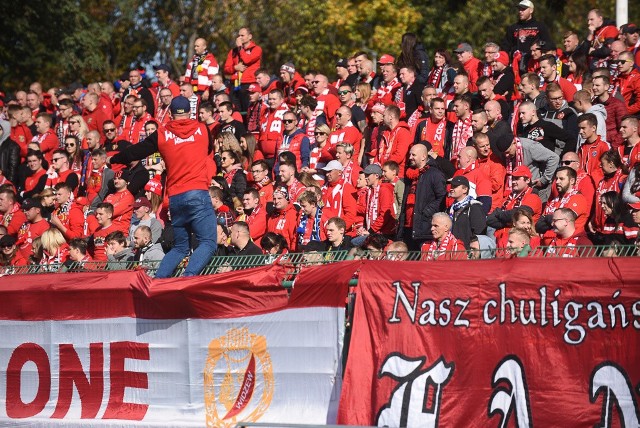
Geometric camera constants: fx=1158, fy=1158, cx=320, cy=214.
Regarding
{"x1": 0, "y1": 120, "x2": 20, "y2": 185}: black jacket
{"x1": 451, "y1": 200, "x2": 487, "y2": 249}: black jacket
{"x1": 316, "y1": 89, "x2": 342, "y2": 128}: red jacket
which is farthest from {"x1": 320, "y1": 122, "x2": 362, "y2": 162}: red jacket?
{"x1": 0, "y1": 120, "x2": 20, "y2": 185}: black jacket

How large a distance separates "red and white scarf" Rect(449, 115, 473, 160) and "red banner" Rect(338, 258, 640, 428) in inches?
237

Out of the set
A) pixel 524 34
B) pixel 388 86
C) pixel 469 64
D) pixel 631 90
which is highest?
pixel 524 34

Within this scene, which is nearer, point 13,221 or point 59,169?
point 13,221

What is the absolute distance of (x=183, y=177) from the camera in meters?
11.1

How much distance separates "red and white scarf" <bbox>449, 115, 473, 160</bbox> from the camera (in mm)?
14805

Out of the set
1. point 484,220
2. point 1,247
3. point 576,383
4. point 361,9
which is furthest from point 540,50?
point 361,9

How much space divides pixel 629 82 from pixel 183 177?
282 inches

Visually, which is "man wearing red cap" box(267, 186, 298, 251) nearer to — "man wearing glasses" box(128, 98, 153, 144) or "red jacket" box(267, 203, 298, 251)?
"red jacket" box(267, 203, 298, 251)

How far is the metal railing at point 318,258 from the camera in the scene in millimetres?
8586

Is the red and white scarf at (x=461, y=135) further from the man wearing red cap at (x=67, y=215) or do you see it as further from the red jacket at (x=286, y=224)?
the man wearing red cap at (x=67, y=215)

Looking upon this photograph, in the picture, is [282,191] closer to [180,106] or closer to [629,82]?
[180,106]

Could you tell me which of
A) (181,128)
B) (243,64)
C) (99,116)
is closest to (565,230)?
(181,128)

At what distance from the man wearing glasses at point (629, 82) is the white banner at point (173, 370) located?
25.0ft

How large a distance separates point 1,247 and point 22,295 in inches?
188
